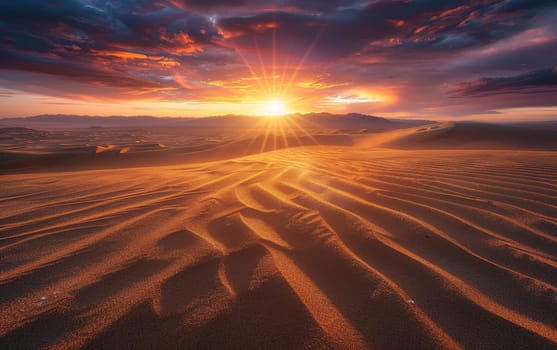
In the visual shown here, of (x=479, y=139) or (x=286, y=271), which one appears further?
(x=479, y=139)

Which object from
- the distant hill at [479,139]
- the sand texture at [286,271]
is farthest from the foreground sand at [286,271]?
the distant hill at [479,139]

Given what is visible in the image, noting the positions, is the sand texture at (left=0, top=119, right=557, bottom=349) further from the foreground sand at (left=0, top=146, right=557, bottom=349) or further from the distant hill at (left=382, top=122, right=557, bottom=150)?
the distant hill at (left=382, top=122, right=557, bottom=150)

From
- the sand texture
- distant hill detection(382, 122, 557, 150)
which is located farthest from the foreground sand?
distant hill detection(382, 122, 557, 150)

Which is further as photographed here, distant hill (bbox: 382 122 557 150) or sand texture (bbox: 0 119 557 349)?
distant hill (bbox: 382 122 557 150)

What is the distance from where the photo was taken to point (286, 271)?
1486 mm

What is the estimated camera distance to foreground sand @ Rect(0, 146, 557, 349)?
108 cm

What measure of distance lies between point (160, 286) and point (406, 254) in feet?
4.52

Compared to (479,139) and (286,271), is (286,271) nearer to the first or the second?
(286,271)

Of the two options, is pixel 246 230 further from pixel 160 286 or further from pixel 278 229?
pixel 160 286

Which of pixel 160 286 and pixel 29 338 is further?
pixel 160 286

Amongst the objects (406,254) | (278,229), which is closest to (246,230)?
(278,229)

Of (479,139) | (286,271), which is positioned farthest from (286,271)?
(479,139)

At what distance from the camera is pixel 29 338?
1.06 meters

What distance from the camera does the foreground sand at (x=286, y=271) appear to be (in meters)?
1.08
